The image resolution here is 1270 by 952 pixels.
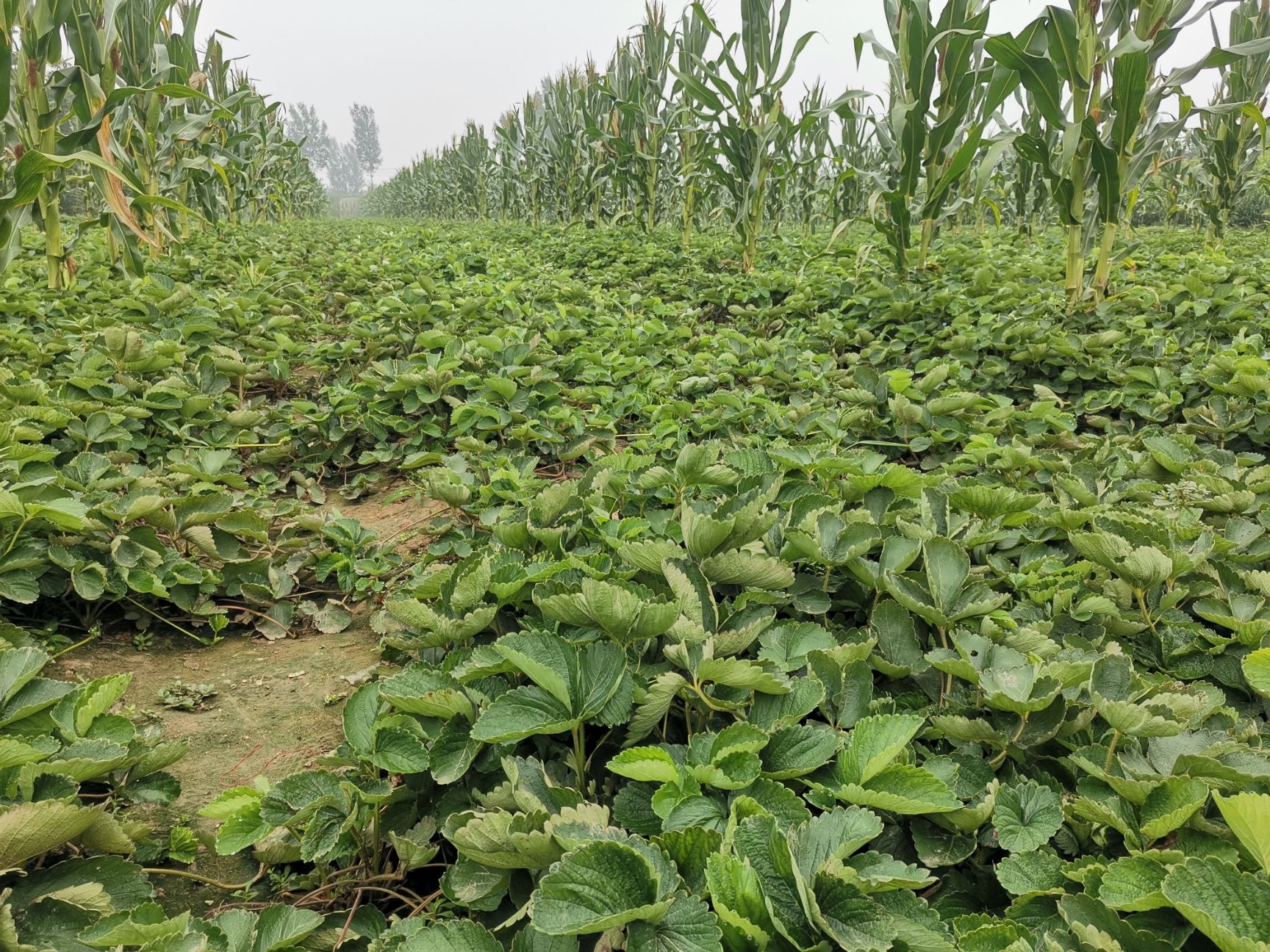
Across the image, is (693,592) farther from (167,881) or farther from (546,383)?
(546,383)

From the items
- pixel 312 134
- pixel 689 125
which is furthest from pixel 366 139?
pixel 689 125

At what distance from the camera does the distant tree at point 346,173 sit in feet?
440

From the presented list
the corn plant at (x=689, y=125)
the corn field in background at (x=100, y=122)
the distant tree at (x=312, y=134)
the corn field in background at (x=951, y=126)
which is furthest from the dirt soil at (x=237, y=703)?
the distant tree at (x=312, y=134)

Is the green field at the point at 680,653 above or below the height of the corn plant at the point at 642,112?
below

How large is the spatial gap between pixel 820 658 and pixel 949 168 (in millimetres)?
4248

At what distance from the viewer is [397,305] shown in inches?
171

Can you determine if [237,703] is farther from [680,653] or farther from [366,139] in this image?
[366,139]

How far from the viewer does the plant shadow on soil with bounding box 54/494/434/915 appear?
1.40 meters

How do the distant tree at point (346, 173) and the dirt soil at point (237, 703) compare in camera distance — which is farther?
the distant tree at point (346, 173)

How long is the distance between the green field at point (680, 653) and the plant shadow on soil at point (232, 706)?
0.15 feet

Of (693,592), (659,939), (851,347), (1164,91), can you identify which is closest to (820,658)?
(693,592)

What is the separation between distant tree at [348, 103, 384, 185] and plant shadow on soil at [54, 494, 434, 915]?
13596 cm

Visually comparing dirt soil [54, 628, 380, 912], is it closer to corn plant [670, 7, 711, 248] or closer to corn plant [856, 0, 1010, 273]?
corn plant [856, 0, 1010, 273]

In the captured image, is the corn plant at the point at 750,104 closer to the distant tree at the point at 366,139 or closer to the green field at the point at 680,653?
the green field at the point at 680,653
